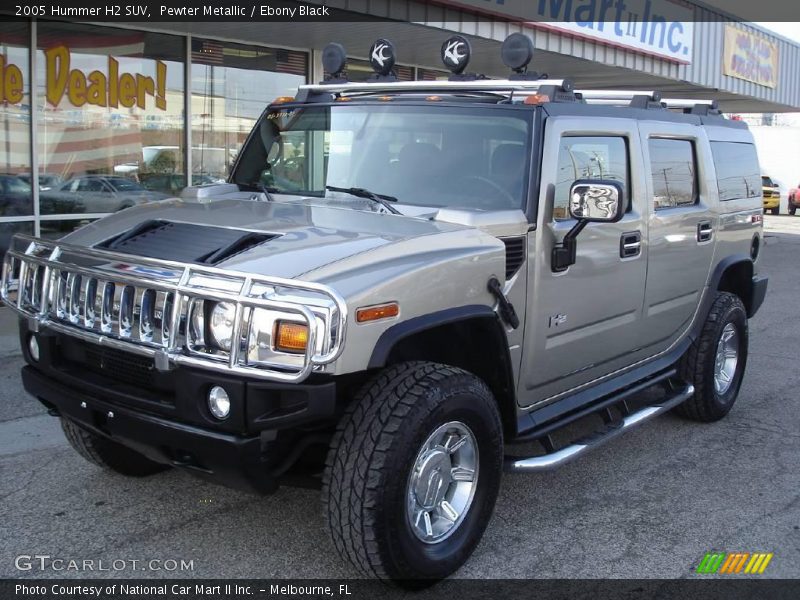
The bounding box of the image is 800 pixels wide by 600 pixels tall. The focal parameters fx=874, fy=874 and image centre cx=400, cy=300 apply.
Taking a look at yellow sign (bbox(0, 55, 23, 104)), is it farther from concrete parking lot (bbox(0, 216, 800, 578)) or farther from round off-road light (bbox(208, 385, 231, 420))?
round off-road light (bbox(208, 385, 231, 420))

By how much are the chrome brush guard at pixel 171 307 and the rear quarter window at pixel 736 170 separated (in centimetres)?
375

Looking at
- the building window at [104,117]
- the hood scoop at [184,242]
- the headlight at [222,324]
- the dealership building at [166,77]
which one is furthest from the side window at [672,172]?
the building window at [104,117]

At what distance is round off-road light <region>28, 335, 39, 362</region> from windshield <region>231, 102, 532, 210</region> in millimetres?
1472

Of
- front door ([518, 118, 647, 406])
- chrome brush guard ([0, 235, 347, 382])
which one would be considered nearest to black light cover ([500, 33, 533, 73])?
front door ([518, 118, 647, 406])

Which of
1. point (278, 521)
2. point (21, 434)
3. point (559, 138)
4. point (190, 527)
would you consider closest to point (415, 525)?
point (278, 521)

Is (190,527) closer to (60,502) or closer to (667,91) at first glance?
(60,502)

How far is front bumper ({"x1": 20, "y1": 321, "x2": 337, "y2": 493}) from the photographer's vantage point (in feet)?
9.93

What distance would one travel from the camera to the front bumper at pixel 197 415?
303 cm

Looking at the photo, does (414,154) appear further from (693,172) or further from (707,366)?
(707,366)

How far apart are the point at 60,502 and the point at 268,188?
189 cm

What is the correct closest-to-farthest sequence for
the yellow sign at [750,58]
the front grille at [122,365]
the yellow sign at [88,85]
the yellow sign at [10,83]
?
the front grille at [122,365] → the yellow sign at [10,83] → the yellow sign at [88,85] → the yellow sign at [750,58]

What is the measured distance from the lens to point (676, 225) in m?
5.10

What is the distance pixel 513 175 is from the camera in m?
4.07

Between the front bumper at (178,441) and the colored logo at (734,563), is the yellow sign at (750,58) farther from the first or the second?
the front bumper at (178,441)
